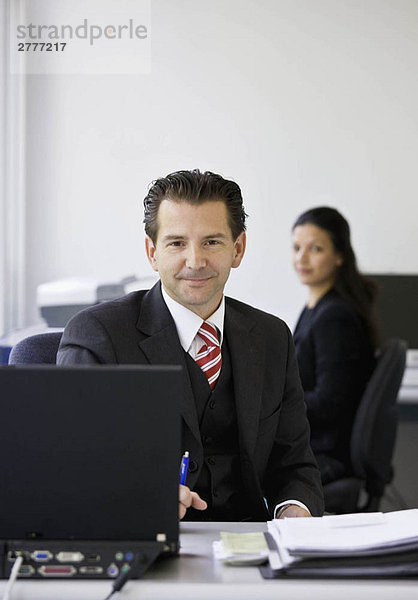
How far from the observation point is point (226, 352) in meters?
1.85

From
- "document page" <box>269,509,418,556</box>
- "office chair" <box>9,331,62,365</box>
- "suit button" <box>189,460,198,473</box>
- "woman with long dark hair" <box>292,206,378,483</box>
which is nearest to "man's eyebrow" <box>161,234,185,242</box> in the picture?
"office chair" <box>9,331,62,365</box>

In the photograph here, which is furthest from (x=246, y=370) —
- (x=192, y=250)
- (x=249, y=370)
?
(x=192, y=250)

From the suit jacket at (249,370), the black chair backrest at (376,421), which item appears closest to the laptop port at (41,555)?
the suit jacket at (249,370)

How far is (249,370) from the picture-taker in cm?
180

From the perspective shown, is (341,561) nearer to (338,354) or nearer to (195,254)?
(195,254)

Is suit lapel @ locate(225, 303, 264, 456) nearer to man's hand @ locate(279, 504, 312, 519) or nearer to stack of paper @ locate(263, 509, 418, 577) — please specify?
man's hand @ locate(279, 504, 312, 519)

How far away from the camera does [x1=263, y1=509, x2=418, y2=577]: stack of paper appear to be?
1130 millimetres

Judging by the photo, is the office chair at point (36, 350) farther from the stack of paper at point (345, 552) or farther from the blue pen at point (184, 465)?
the stack of paper at point (345, 552)

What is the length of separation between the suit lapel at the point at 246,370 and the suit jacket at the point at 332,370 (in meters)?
1.25

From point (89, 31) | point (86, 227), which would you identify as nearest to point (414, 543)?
point (86, 227)

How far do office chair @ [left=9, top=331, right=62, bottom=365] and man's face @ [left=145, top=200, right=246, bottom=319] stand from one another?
0.30 meters

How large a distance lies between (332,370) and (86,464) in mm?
2053

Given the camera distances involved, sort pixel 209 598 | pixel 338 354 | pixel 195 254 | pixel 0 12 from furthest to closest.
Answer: pixel 0 12
pixel 338 354
pixel 195 254
pixel 209 598

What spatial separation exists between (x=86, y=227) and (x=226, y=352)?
1.95m
